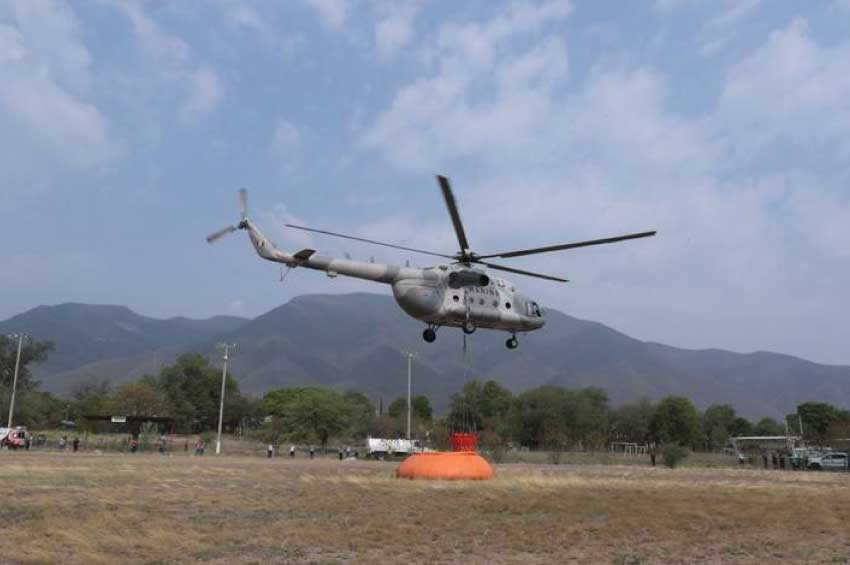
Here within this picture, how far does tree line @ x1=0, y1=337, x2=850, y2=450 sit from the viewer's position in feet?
331

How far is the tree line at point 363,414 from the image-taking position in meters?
101

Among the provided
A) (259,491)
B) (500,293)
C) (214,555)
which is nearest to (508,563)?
(214,555)

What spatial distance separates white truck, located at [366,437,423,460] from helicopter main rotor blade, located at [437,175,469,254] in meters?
48.8

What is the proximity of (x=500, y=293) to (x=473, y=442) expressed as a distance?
6884 millimetres

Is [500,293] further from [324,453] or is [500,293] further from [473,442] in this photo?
[324,453]

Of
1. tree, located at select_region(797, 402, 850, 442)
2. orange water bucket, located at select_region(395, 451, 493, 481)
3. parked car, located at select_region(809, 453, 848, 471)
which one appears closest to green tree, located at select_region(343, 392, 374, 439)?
parked car, located at select_region(809, 453, 848, 471)

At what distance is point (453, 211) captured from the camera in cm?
2645

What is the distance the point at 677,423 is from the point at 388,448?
82.7m

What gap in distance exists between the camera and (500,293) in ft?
103

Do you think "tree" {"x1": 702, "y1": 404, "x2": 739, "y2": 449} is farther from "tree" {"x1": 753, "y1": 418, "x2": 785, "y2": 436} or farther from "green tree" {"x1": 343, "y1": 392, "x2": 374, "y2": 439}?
"green tree" {"x1": 343, "y1": 392, "x2": 374, "y2": 439}

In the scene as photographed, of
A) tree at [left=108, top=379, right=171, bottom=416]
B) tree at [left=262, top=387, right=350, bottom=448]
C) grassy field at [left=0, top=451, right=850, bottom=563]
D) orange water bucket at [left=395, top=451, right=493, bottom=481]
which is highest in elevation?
tree at [left=108, top=379, right=171, bottom=416]

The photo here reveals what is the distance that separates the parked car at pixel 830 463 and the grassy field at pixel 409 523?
33.6 m

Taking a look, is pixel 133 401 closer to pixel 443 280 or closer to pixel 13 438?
pixel 13 438

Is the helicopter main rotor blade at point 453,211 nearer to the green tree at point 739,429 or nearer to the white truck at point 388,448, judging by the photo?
the white truck at point 388,448
